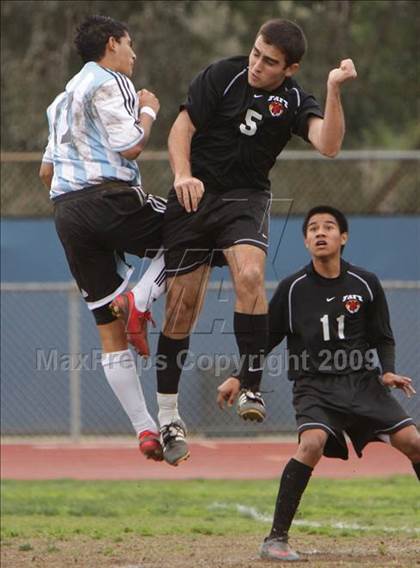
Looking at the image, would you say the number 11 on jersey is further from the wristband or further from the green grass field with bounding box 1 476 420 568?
the wristband

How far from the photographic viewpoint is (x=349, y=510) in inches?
480

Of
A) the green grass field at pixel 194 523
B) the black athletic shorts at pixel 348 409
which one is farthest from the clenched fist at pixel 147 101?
the green grass field at pixel 194 523

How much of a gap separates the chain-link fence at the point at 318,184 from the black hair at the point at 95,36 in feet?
28.7

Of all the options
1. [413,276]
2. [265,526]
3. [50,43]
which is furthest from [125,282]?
[50,43]

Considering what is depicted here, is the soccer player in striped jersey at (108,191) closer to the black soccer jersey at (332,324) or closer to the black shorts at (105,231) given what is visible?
the black shorts at (105,231)

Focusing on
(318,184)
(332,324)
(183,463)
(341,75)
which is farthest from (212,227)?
(318,184)

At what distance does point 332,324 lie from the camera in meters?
9.10

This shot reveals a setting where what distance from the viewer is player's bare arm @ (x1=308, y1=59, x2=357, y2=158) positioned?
7445mm

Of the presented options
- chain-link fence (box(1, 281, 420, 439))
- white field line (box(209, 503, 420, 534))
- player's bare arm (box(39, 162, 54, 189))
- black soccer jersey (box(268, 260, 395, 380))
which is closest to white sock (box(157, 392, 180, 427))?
black soccer jersey (box(268, 260, 395, 380))

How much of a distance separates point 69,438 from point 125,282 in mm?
8572

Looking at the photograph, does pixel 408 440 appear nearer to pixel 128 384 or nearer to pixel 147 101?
pixel 128 384

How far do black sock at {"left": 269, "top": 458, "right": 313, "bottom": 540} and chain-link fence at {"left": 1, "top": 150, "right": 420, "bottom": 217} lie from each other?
7.94 meters

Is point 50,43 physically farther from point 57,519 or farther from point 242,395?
point 242,395

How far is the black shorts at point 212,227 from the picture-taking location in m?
7.93
